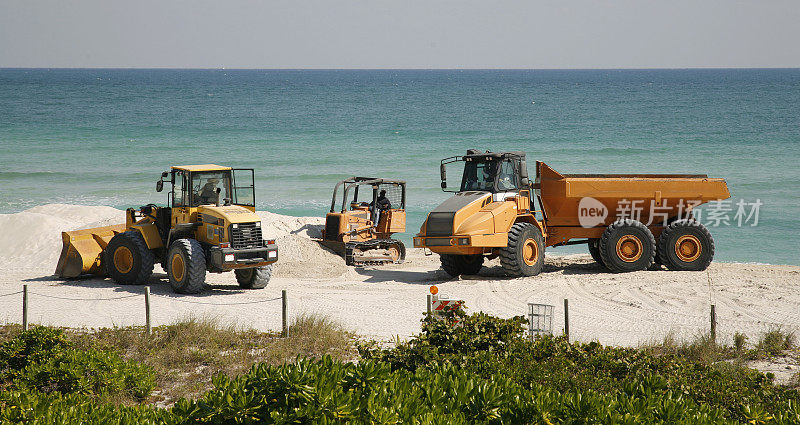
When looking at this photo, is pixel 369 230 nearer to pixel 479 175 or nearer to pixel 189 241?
pixel 479 175

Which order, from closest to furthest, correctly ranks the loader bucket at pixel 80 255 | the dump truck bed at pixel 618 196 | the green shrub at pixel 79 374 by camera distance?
the green shrub at pixel 79 374, the loader bucket at pixel 80 255, the dump truck bed at pixel 618 196

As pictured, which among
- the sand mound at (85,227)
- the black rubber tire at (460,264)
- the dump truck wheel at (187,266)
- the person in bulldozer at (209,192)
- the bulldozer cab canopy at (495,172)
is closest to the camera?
the dump truck wheel at (187,266)

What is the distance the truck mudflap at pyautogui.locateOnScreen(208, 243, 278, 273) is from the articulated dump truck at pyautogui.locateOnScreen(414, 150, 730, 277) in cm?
329

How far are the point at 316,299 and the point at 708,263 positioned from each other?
8971mm

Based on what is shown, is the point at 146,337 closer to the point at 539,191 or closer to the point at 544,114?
the point at 539,191

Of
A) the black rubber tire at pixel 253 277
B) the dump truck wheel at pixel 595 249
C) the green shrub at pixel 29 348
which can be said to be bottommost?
the green shrub at pixel 29 348

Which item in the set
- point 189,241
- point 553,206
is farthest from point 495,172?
point 189,241

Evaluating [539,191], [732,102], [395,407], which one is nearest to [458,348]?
[395,407]

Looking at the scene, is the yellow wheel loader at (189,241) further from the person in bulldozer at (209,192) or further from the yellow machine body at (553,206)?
the yellow machine body at (553,206)

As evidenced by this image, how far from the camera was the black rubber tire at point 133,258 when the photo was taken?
53.3 ft

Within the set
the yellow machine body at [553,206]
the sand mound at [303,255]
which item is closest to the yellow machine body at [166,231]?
the sand mound at [303,255]

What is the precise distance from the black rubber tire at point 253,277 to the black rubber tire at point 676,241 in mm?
8900

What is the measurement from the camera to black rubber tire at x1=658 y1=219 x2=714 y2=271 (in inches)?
697

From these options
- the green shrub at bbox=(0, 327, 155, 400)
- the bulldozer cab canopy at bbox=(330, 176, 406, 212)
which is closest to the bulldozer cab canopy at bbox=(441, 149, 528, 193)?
the bulldozer cab canopy at bbox=(330, 176, 406, 212)
